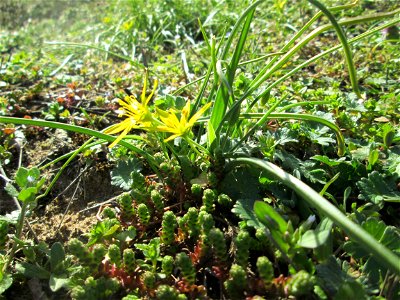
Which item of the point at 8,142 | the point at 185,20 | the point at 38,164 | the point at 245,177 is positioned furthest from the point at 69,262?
the point at 185,20

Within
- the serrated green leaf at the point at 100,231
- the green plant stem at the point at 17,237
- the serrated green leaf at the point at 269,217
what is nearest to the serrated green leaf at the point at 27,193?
the green plant stem at the point at 17,237

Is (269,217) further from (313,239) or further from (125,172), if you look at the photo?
(125,172)

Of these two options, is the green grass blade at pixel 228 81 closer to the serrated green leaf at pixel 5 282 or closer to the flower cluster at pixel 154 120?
the flower cluster at pixel 154 120

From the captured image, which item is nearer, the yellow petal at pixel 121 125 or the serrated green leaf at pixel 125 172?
the yellow petal at pixel 121 125

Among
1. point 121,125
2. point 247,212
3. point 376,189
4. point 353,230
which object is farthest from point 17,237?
point 376,189

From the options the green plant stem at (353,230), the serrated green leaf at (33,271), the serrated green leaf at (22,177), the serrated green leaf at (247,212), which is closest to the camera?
the green plant stem at (353,230)

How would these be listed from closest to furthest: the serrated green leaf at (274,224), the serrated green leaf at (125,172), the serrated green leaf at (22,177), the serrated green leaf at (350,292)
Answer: the serrated green leaf at (350,292), the serrated green leaf at (274,224), the serrated green leaf at (22,177), the serrated green leaf at (125,172)
